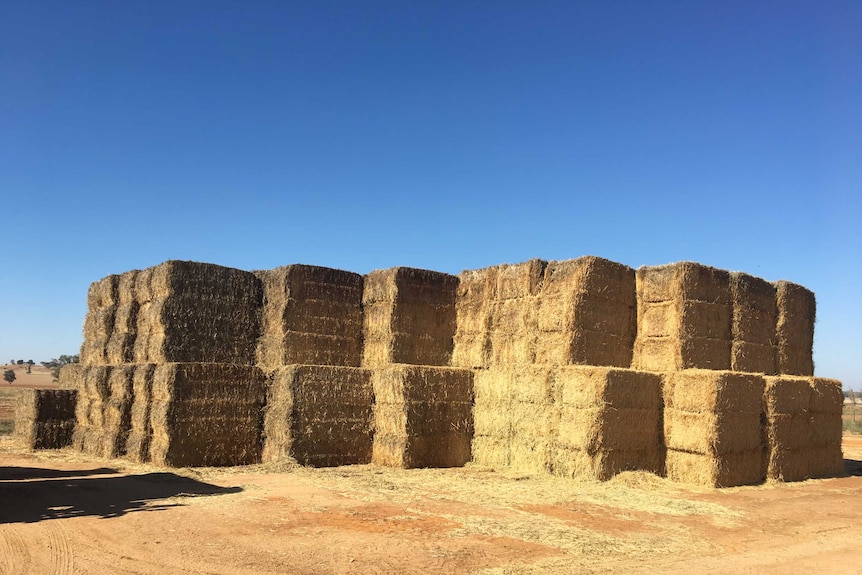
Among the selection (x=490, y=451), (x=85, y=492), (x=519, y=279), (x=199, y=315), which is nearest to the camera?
(x=85, y=492)

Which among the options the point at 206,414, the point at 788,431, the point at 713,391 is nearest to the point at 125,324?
the point at 206,414

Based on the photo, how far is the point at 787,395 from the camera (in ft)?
48.6

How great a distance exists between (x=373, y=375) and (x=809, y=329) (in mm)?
11566

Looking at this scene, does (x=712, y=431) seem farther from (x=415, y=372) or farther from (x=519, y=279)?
(x=415, y=372)

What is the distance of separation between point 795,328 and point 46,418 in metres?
19.5

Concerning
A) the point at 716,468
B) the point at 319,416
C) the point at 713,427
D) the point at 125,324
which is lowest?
the point at 716,468

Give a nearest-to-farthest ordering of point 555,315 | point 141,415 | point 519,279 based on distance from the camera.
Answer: point 141,415 < point 555,315 < point 519,279

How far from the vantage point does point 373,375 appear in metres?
16.1

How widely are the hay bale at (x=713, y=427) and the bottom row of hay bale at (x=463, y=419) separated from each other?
2 cm

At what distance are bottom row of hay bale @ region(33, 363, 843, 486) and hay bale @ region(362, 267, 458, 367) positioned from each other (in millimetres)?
1376

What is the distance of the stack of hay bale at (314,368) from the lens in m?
15.0

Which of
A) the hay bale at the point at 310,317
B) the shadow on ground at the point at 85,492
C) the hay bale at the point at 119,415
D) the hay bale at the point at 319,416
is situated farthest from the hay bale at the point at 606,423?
the hay bale at the point at 119,415

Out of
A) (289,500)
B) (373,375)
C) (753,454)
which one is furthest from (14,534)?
(753,454)

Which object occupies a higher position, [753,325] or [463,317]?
[463,317]
